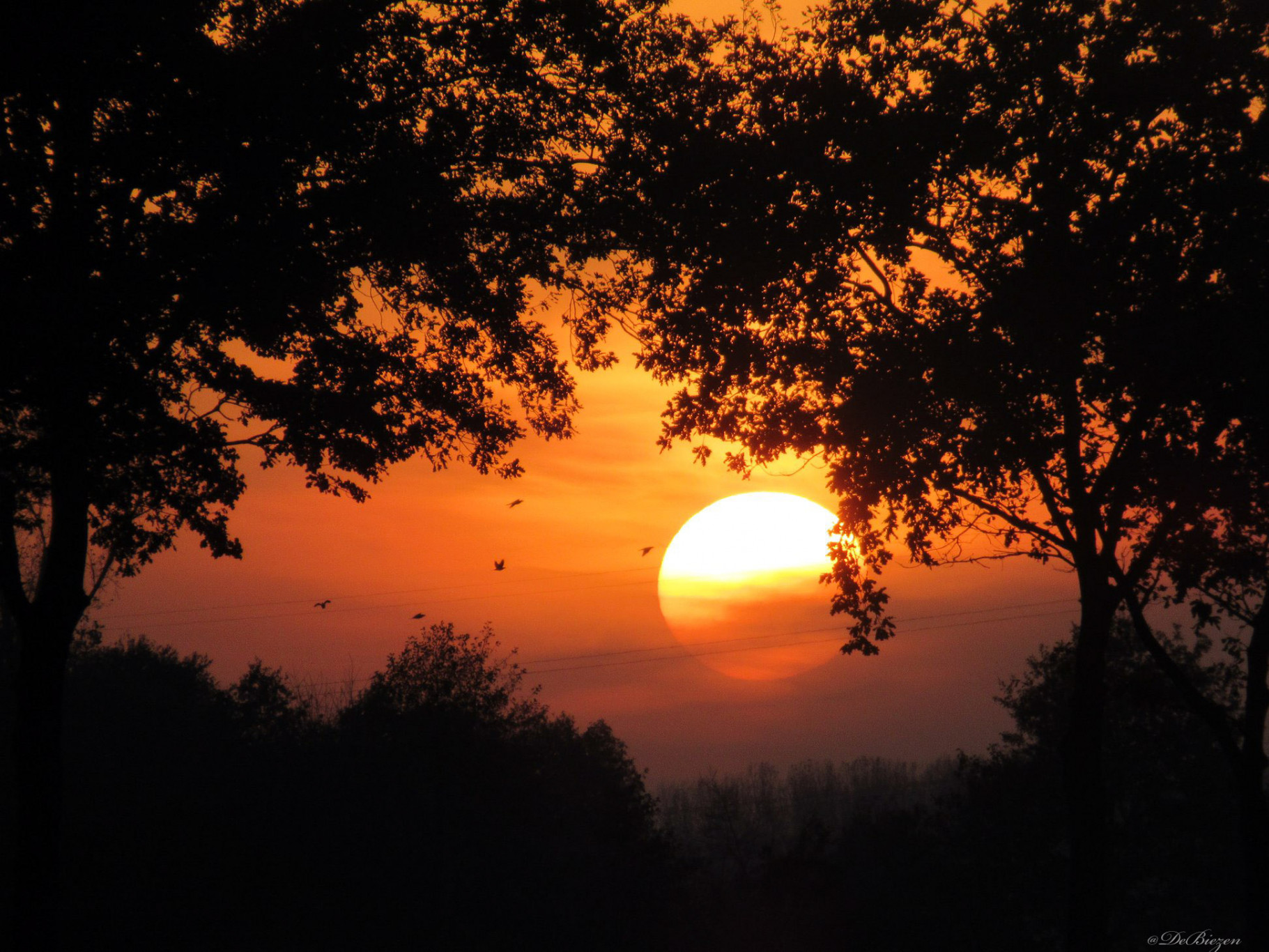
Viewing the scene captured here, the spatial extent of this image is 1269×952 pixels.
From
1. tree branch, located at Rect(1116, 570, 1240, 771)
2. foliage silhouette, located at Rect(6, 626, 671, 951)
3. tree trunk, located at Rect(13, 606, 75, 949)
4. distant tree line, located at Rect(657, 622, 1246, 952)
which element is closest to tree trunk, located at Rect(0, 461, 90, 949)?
tree trunk, located at Rect(13, 606, 75, 949)

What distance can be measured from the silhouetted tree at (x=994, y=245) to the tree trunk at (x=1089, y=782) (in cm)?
5

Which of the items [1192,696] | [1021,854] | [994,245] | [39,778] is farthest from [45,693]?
[1021,854]

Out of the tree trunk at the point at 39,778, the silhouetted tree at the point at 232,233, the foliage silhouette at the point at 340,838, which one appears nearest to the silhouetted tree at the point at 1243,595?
the silhouetted tree at the point at 232,233

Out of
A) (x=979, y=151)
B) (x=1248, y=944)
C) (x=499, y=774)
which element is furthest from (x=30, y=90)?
(x=499, y=774)

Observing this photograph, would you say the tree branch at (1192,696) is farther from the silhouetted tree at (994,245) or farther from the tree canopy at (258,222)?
the tree canopy at (258,222)

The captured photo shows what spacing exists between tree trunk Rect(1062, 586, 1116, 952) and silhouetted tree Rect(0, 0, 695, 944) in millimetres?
11127

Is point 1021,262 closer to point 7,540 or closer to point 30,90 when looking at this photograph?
point 30,90

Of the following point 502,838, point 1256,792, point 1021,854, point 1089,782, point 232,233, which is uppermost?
point 232,233

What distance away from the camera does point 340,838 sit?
35844mm

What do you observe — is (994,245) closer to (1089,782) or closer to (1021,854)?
(1089,782)

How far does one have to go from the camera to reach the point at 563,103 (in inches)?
→ 588

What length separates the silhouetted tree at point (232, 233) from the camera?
1122 cm

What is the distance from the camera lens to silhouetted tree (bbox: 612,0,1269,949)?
14.3 meters

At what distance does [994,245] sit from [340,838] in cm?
3100
